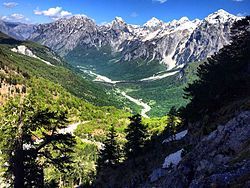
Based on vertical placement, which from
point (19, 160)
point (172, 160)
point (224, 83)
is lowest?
point (19, 160)

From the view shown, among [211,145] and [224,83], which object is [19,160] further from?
[224,83]

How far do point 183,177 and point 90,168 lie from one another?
137 meters

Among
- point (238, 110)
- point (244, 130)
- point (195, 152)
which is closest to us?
point (244, 130)

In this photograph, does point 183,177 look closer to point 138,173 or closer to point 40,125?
point 40,125

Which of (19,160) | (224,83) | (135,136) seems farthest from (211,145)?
(135,136)

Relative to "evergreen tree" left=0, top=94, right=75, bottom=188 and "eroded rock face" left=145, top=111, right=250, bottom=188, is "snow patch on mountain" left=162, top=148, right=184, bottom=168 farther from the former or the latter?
"evergreen tree" left=0, top=94, right=75, bottom=188

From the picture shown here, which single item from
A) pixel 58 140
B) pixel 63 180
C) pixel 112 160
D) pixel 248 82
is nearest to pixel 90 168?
pixel 63 180

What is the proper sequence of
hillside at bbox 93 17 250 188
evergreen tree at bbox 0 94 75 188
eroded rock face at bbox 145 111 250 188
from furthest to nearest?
eroded rock face at bbox 145 111 250 188 → hillside at bbox 93 17 250 188 → evergreen tree at bbox 0 94 75 188

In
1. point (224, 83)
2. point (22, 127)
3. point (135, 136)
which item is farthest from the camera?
point (135, 136)

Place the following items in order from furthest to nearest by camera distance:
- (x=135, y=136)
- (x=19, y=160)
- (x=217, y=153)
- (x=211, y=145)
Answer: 1. (x=135, y=136)
2. (x=211, y=145)
3. (x=217, y=153)
4. (x=19, y=160)

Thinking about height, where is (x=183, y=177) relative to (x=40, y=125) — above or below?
below

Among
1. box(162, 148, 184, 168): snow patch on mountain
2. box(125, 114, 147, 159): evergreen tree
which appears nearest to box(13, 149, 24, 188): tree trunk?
box(162, 148, 184, 168): snow patch on mountain

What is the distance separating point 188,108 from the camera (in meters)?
86.9

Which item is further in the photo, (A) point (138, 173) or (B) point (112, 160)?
(B) point (112, 160)
